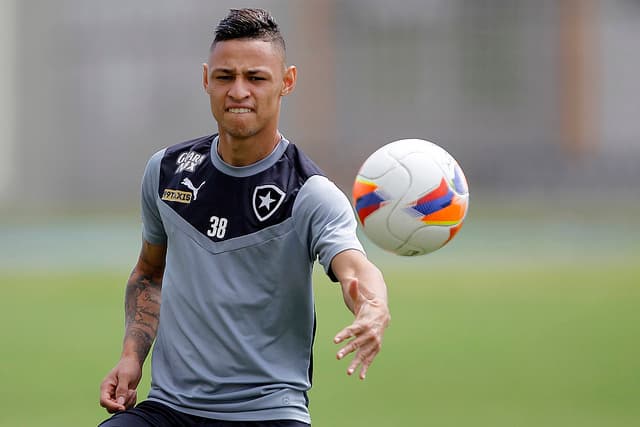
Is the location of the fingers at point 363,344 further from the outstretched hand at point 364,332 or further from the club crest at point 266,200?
the club crest at point 266,200

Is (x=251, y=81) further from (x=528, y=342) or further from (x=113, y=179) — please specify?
(x=113, y=179)

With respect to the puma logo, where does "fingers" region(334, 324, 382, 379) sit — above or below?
below

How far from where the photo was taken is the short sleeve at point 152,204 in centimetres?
561

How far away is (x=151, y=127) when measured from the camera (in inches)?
1554

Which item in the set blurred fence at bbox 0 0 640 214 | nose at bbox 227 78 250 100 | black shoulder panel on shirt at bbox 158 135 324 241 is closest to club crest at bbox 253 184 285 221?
black shoulder panel on shirt at bbox 158 135 324 241

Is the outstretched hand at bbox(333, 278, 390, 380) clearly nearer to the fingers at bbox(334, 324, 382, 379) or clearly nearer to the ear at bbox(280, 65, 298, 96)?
the fingers at bbox(334, 324, 382, 379)

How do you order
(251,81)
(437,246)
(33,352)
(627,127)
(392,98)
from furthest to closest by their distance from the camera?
(392,98) → (627,127) → (33,352) → (437,246) → (251,81)

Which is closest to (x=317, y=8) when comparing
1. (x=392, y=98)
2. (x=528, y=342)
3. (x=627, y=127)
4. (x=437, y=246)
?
(x=392, y=98)

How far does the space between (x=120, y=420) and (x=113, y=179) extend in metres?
35.1

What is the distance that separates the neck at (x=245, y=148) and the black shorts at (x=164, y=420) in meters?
1.08

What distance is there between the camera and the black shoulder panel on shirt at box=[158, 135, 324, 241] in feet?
17.3

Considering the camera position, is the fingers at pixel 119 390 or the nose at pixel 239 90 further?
the fingers at pixel 119 390

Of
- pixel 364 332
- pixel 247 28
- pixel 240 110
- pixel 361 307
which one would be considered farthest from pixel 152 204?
pixel 364 332

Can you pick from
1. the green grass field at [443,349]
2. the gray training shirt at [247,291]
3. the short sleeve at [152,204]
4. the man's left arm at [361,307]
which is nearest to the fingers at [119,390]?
the gray training shirt at [247,291]
